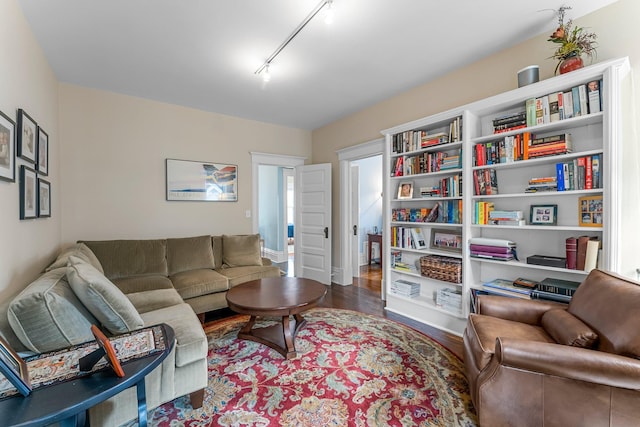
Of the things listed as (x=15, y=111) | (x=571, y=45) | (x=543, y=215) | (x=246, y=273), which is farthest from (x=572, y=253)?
(x=15, y=111)

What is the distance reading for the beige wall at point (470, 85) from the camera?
199 cm

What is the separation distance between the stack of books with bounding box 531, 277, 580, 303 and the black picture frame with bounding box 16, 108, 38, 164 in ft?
12.8

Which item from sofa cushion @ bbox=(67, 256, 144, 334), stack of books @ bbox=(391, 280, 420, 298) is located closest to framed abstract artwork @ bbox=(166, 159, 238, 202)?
sofa cushion @ bbox=(67, 256, 144, 334)

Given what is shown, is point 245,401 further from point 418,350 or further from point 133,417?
point 418,350

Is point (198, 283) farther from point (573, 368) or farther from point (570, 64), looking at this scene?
point (570, 64)

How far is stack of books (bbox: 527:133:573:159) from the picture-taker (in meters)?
2.12

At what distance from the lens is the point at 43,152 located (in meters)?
2.46

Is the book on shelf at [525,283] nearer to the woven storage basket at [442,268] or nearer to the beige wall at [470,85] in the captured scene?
the woven storage basket at [442,268]

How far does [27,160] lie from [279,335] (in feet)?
7.82

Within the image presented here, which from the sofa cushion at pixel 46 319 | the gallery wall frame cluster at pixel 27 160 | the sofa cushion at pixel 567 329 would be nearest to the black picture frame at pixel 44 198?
the gallery wall frame cluster at pixel 27 160

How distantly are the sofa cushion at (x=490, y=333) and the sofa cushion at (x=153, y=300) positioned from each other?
2.25m

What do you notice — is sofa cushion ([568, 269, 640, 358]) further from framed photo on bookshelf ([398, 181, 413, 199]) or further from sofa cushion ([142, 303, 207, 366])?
sofa cushion ([142, 303, 207, 366])

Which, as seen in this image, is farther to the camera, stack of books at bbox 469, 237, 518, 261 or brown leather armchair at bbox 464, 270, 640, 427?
stack of books at bbox 469, 237, 518, 261

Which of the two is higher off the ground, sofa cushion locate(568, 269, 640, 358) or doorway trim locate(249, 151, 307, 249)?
doorway trim locate(249, 151, 307, 249)
